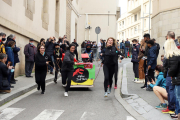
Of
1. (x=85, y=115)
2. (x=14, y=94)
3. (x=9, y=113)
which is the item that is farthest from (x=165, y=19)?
(x=9, y=113)

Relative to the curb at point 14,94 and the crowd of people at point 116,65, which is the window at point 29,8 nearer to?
the crowd of people at point 116,65

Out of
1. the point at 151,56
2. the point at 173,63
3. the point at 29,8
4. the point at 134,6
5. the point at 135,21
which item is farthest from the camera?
the point at 135,21

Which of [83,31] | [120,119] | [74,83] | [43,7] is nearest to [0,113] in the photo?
[120,119]

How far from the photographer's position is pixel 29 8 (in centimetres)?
1488

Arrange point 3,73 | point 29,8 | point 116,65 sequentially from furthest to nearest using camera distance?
point 29,8
point 116,65
point 3,73

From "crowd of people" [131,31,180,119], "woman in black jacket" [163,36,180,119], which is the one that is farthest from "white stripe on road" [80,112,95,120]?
"woman in black jacket" [163,36,180,119]

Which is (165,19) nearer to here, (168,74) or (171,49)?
(171,49)

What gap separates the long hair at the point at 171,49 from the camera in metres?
5.18

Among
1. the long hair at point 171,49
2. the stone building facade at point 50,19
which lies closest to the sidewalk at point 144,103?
the long hair at point 171,49

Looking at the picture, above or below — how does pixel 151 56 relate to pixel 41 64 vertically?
above

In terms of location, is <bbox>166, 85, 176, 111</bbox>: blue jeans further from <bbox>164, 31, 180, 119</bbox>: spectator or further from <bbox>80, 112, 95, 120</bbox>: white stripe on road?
<bbox>80, 112, 95, 120</bbox>: white stripe on road

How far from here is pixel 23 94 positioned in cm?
888

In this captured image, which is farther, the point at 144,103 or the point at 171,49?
the point at 144,103

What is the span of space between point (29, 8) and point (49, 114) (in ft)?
33.2
